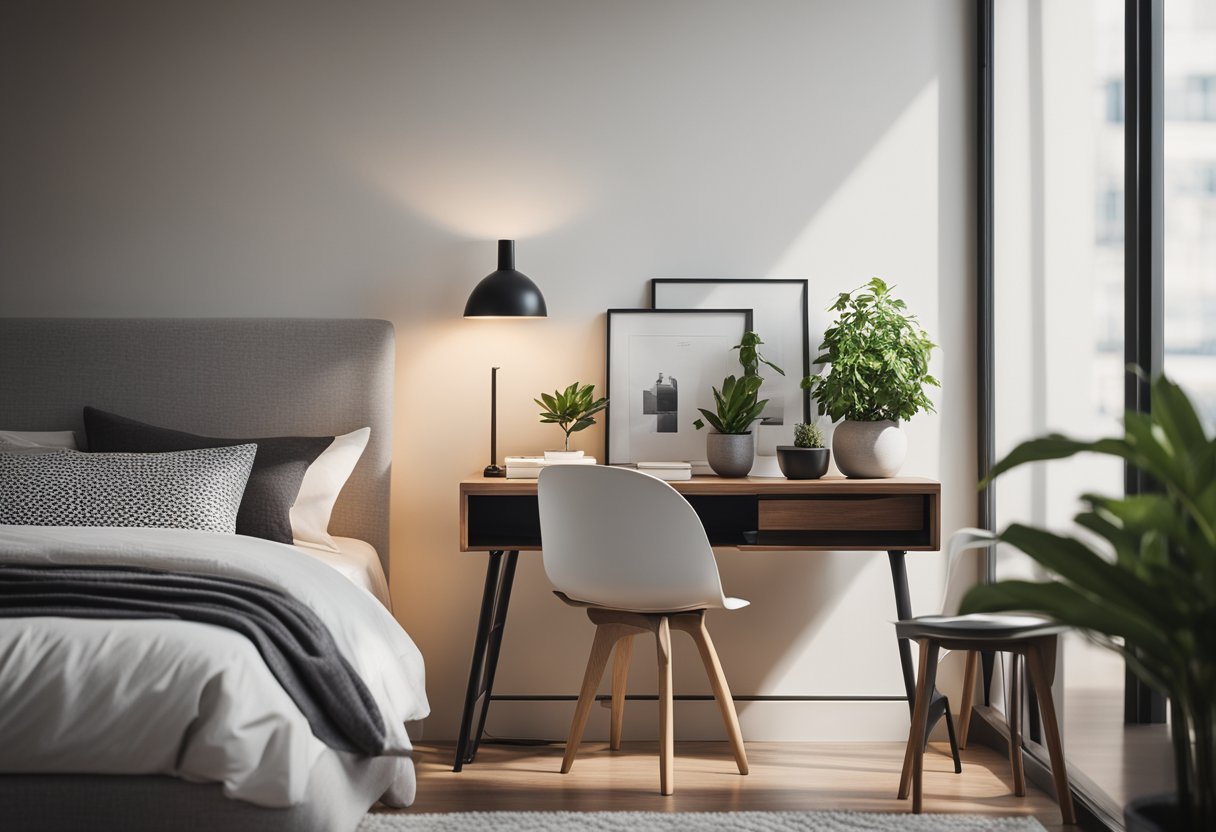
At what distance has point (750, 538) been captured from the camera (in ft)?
9.94

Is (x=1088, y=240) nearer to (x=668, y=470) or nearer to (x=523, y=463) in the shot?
(x=668, y=470)

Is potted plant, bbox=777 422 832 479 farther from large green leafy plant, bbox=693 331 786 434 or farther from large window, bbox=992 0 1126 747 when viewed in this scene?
large window, bbox=992 0 1126 747

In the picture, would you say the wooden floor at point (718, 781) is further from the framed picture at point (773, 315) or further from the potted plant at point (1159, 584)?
the potted plant at point (1159, 584)

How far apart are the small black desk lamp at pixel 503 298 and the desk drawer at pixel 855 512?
0.83m

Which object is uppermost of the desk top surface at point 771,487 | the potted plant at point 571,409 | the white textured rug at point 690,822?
the potted plant at point 571,409

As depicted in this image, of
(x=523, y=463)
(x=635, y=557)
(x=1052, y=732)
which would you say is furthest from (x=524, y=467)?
(x=1052, y=732)

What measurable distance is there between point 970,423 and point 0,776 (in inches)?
111

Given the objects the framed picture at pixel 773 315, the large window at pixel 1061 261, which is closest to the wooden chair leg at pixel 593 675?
the framed picture at pixel 773 315

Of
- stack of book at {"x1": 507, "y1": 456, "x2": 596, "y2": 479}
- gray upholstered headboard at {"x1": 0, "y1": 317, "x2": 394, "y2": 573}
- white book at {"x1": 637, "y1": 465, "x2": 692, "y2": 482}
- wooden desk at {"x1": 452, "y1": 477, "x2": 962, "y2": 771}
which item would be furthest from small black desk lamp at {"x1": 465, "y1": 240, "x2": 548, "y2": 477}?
white book at {"x1": 637, "y1": 465, "x2": 692, "y2": 482}

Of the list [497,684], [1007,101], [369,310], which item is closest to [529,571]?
[497,684]

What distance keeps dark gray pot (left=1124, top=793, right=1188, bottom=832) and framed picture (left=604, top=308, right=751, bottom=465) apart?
6.98ft

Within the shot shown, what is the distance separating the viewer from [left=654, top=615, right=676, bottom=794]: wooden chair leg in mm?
2760

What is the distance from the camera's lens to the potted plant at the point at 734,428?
317 centimetres

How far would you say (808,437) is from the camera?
317 cm
